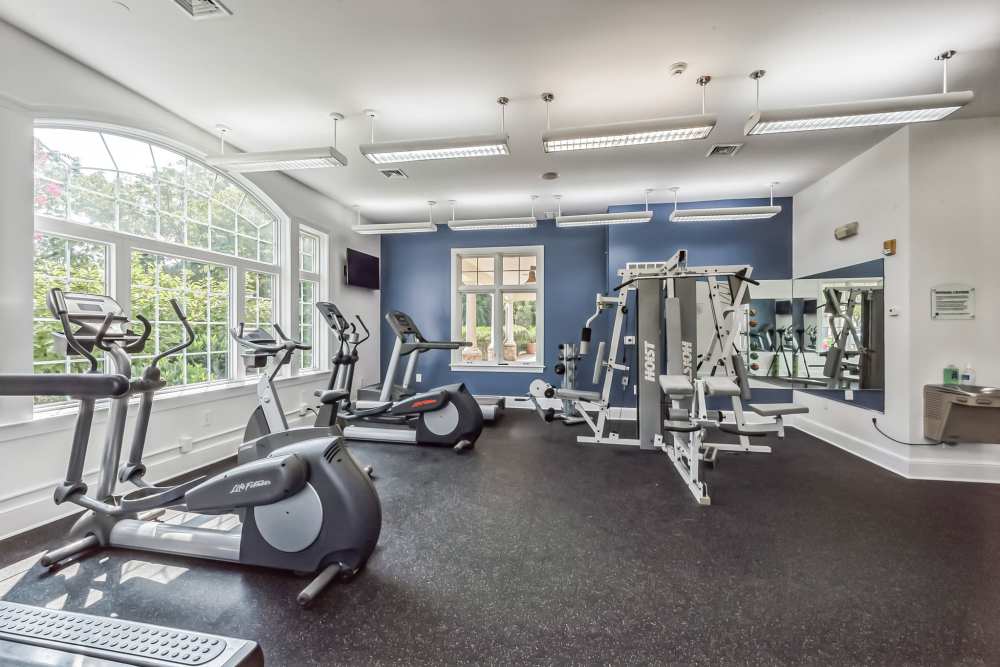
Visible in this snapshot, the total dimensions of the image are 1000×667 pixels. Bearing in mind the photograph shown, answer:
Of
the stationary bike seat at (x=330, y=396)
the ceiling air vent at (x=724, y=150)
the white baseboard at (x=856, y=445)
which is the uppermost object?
the ceiling air vent at (x=724, y=150)

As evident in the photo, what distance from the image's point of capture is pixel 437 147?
3082mm

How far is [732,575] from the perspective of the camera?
6.66 ft

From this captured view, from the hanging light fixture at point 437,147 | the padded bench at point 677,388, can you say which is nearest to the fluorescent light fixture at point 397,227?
the hanging light fixture at point 437,147

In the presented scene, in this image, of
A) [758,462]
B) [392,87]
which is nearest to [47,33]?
[392,87]

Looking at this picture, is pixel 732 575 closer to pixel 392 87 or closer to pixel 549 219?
pixel 392 87

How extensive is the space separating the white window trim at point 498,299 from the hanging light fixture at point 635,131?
344 cm

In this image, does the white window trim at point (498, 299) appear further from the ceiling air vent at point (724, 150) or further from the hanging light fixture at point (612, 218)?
the ceiling air vent at point (724, 150)

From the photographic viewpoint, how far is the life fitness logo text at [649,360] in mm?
4109

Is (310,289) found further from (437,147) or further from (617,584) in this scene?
(617,584)

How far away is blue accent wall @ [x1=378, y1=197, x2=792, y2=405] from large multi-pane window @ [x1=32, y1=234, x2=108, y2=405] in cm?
414

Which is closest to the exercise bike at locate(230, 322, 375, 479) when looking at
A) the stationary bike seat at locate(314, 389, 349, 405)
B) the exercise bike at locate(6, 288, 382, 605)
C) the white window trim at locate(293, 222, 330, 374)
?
the stationary bike seat at locate(314, 389, 349, 405)

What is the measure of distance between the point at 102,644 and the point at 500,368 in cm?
551

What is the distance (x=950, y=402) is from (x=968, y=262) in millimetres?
1169

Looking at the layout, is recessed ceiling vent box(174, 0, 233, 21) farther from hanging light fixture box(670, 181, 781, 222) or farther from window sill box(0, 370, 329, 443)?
hanging light fixture box(670, 181, 781, 222)
